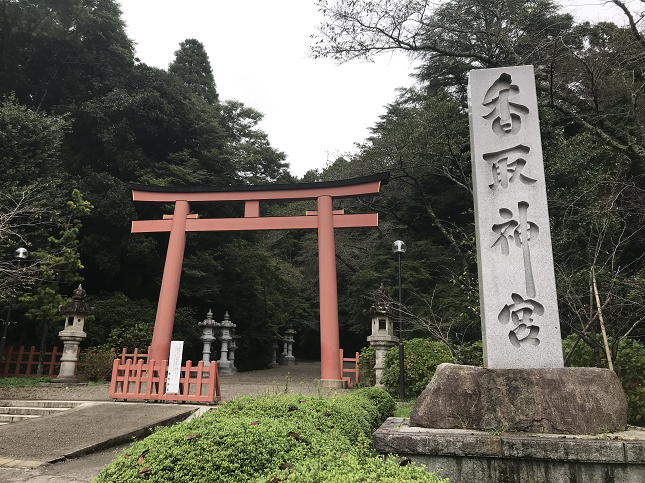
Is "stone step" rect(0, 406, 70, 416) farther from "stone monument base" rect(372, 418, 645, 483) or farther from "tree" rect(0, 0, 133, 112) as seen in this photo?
"tree" rect(0, 0, 133, 112)

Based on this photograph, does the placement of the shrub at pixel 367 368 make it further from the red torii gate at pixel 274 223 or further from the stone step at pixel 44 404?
the stone step at pixel 44 404

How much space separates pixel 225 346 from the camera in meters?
17.1

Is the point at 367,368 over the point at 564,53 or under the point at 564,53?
under

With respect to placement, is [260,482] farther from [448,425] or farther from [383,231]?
[383,231]

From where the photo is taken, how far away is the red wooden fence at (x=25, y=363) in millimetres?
13469

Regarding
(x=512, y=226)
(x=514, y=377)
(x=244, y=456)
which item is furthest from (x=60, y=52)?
(x=514, y=377)

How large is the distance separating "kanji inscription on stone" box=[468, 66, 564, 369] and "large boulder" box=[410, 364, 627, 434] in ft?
1.53

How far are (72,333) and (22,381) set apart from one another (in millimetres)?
2027

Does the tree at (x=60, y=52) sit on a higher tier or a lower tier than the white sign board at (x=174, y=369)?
higher

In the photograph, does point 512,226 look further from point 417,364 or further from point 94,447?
point 417,364

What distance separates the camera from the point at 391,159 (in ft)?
58.3

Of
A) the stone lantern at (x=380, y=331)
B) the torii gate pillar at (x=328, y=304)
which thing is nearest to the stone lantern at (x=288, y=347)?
the torii gate pillar at (x=328, y=304)

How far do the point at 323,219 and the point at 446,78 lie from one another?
1143 centimetres

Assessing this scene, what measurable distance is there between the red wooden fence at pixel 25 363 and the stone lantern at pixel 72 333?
79cm
